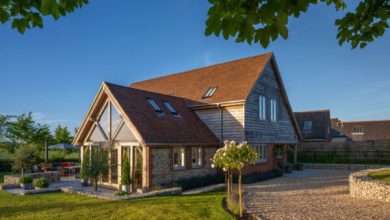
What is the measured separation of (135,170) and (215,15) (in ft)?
41.9

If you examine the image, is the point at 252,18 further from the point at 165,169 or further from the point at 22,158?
the point at 22,158

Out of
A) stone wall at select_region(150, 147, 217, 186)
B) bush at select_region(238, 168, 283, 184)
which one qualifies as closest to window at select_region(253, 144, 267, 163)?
bush at select_region(238, 168, 283, 184)

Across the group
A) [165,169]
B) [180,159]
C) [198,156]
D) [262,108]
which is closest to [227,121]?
[262,108]

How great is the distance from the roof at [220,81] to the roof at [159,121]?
251cm

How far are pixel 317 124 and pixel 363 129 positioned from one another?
16.3m

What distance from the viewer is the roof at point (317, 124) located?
33.1 m

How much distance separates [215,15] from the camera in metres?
3.13

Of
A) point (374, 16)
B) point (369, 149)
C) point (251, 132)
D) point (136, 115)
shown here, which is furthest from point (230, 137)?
point (369, 149)

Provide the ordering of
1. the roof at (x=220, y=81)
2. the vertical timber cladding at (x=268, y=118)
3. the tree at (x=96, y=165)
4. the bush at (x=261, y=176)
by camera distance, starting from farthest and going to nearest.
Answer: the roof at (x=220, y=81) < the vertical timber cladding at (x=268, y=118) < the bush at (x=261, y=176) < the tree at (x=96, y=165)

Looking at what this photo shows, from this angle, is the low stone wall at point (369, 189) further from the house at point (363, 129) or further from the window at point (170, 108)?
the house at point (363, 129)

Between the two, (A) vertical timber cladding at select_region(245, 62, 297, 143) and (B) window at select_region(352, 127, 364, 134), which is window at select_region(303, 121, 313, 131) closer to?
(A) vertical timber cladding at select_region(245, 62, 297, 143)

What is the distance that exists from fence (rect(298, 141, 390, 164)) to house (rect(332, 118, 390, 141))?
17.5 m

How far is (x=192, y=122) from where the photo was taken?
1831 cm

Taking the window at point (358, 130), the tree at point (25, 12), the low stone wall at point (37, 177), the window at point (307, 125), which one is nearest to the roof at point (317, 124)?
the window at point (307, 125)
